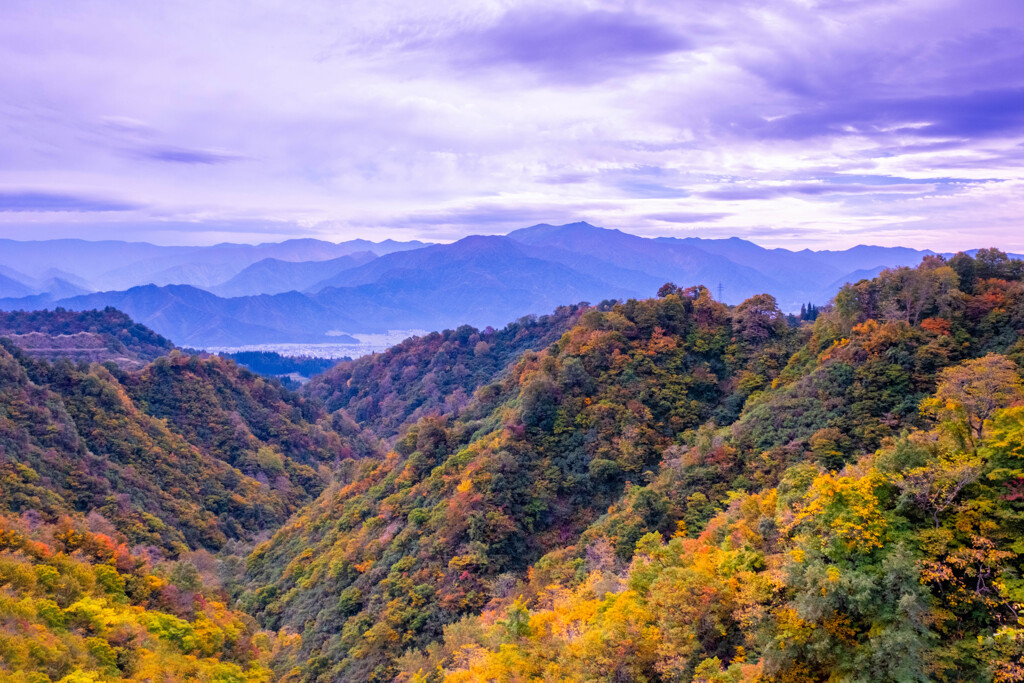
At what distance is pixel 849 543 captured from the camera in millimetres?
15406

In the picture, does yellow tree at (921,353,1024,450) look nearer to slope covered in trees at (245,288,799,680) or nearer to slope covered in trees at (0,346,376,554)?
slope covered in trees at (245,288,799,680)

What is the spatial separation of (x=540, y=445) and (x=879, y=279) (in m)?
24.7

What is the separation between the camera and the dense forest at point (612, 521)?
49.4 feet

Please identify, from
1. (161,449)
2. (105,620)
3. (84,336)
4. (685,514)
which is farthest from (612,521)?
(84,336)

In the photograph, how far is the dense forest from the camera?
1505 cm

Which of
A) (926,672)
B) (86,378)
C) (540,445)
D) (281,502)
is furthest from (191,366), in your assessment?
(926,672)

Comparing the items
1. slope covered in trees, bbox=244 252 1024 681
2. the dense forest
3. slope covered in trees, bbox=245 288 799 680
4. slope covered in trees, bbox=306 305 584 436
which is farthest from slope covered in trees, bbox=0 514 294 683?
slope covered in trees, bbox=306 305 584 436

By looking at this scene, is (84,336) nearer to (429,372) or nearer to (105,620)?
(429,372)

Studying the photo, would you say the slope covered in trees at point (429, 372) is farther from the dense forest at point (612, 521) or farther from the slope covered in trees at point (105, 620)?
the slope covered in trees at point (105, 620)

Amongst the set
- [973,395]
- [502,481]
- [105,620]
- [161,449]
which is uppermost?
[973,395]

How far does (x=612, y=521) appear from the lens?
30.1 m

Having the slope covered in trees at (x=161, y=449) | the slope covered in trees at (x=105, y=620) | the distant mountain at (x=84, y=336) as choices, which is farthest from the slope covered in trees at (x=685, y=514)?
the distant mountain at (x=84, y=336)

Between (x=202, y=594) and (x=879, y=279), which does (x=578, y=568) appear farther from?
(x=879, y=279)

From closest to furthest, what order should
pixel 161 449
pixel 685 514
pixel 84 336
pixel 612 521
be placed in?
1. pixel 685 514
2. pixel 612 521
3. pixel 161 449
4. pixel 84 336
